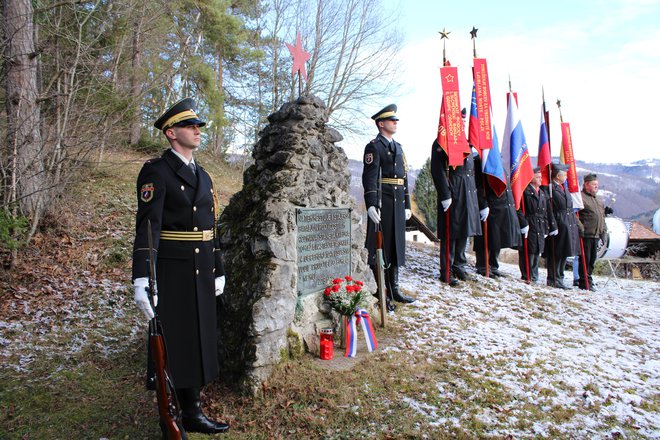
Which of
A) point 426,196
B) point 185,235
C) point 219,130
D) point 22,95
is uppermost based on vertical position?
point 219,130

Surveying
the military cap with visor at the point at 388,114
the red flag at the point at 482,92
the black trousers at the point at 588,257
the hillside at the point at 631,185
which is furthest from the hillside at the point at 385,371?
the hillside at the point at 631,185

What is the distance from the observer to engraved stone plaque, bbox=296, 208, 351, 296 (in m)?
4.50

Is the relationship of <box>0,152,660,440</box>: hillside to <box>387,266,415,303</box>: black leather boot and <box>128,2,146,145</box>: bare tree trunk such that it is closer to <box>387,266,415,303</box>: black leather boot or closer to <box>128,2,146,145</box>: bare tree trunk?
<box>387,266,415,303</box>: black leather boot

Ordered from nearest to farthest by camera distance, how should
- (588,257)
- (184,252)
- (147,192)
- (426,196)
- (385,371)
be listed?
(147,192), (184,252), (385,371), (588,257), (426,196)

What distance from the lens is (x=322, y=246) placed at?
4.76 metres

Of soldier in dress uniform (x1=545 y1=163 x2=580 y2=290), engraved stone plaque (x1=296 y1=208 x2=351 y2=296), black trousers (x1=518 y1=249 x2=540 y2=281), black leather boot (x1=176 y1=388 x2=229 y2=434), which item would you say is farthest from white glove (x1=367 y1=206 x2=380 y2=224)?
soldier in dress uniform (x1=545 y1=163 x2=580 y2=290)

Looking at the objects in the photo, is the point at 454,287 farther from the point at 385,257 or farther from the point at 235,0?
the point at 235,0

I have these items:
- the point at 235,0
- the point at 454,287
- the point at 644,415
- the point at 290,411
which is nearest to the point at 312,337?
the point at 290,411

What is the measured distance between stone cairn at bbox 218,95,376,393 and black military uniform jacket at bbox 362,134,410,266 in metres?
0.40

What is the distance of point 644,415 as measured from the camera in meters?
3.70

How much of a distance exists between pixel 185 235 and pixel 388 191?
317cm

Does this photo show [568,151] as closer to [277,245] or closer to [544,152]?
[544,152]

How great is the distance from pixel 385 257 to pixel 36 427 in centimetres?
381

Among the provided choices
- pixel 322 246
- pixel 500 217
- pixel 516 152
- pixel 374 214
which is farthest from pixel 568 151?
pixel 322 246
